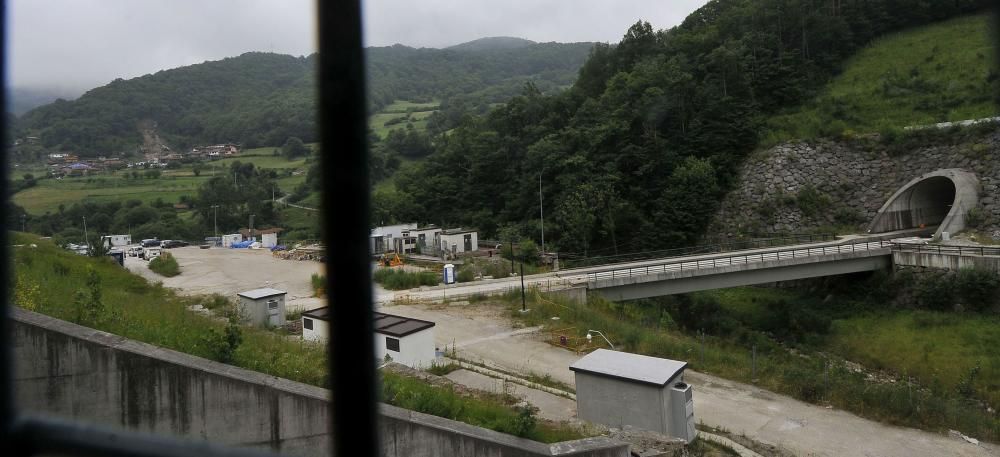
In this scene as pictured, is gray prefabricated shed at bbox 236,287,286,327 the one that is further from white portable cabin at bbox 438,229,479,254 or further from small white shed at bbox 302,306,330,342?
white portable cabin at bbox 438,229,479,254

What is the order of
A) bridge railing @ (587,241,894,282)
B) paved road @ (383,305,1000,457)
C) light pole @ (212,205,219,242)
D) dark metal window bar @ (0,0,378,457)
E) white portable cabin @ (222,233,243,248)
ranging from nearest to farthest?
dark metal window bar @ (0,0,378,457) → paved road @ (383,305,1000,457) → bridge railing @ (587,241,894,282) → white portable cabin @ (222,233,243,248) → light pole @ (212,205,219,242)

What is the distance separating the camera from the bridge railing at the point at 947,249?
24297 millimetres

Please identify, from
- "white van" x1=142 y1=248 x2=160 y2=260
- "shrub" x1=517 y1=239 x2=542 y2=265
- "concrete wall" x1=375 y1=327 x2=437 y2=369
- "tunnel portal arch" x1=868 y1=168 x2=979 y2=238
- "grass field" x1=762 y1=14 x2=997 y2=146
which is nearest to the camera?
"concrete wall" x1=375 y1=327 x2=437 y2=369

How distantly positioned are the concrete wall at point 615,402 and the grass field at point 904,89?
29.3 meters

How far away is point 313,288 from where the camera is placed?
2712 centimetres

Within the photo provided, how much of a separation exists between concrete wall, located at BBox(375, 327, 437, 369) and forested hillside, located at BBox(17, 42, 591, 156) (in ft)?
69.6

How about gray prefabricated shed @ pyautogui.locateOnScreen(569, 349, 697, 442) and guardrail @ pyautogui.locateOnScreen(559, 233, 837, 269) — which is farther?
guardrail @ pyautogui.locateOnScreen(559, 233, 837, 269)

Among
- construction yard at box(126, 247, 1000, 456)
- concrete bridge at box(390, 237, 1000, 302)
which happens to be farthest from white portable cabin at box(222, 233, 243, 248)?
concrete bridge at box(390, 237, 1000, 302)

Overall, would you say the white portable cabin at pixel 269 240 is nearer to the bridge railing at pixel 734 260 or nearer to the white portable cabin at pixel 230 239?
the white portable cabin at pixel 230 239

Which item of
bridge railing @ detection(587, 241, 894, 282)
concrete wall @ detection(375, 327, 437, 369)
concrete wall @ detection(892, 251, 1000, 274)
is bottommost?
concrete wall @ detection(375, 327, 437, 369)

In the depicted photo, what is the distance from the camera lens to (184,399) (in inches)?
280

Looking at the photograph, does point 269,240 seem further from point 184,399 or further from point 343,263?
point 343,263

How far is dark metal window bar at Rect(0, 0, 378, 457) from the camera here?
87cm

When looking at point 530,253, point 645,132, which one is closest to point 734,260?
point 530,253
